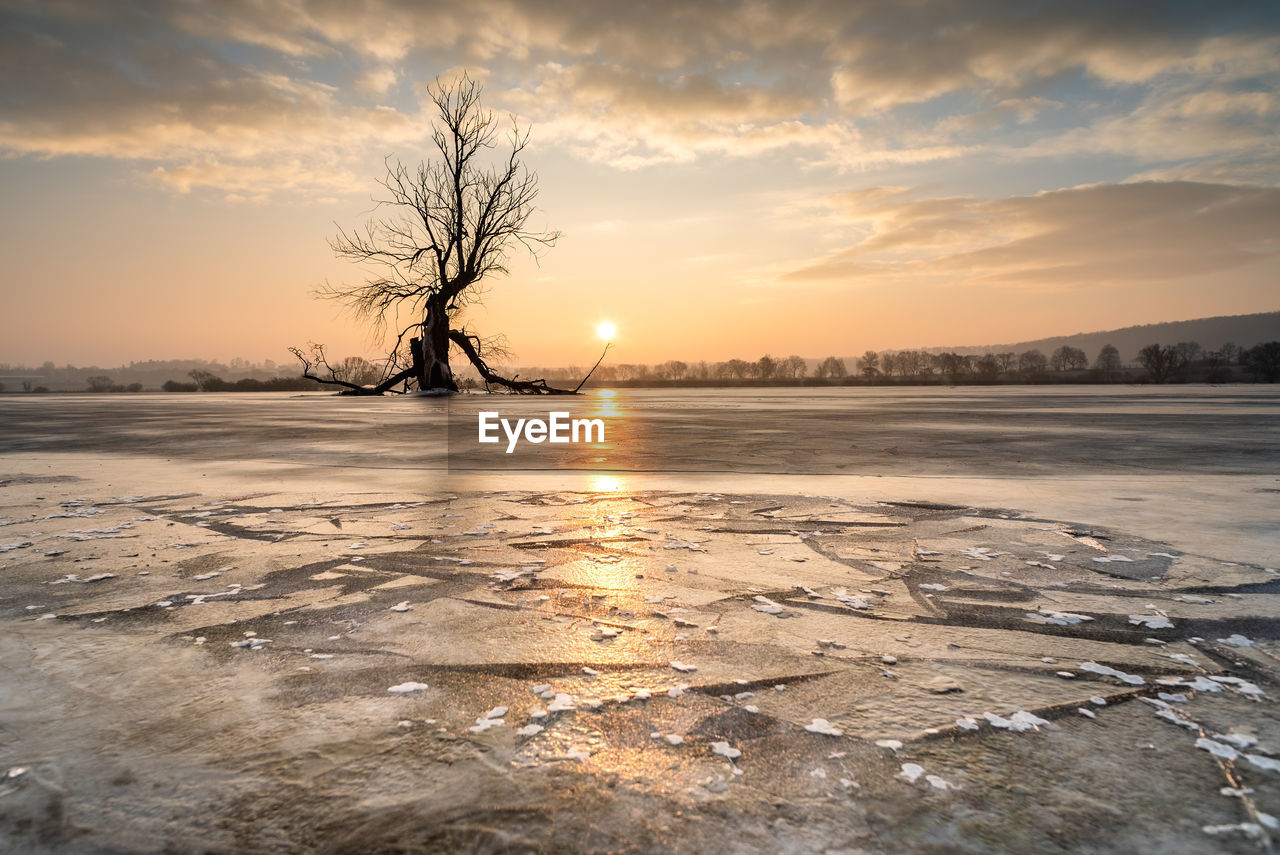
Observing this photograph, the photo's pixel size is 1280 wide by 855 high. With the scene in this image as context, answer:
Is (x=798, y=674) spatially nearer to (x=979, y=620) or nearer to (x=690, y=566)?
(x=979, y=620)

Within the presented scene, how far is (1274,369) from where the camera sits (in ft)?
190

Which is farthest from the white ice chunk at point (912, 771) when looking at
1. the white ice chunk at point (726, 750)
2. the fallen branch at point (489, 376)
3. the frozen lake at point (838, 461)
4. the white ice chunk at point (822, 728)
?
the fallen branch at point (489, 376)

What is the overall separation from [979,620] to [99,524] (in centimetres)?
499

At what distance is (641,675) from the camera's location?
80.6 inches

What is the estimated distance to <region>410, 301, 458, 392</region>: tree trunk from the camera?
85.7 ft

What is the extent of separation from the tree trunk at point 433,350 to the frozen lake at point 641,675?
872 inches

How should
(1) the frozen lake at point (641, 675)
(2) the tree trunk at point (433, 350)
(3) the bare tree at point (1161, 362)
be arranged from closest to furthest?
(1) the frozen lake at point (641, 675)
(2) the tree trunk at point (433, 350)
(3) the bare tree at point (1161, 362)

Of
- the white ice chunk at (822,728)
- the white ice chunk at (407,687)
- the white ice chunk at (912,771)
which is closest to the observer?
the white ice chunk at (912,771)

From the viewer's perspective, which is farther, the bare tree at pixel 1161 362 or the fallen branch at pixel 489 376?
the bare tree at pixel 1161 362

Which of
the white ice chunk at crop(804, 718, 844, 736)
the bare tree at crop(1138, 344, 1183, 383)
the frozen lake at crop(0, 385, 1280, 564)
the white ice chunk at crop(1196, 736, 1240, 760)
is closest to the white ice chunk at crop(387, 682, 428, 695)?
the white ice chunk at crop(804, 718, 844, 736)

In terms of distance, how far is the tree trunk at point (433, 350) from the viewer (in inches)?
1029

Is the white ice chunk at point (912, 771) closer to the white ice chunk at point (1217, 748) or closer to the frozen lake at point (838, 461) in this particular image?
the white ice chunk at point (1217, 748)

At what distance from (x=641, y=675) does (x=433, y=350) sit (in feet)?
85.6

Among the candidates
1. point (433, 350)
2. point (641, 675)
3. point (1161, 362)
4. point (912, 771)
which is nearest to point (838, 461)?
point (641, 675)
